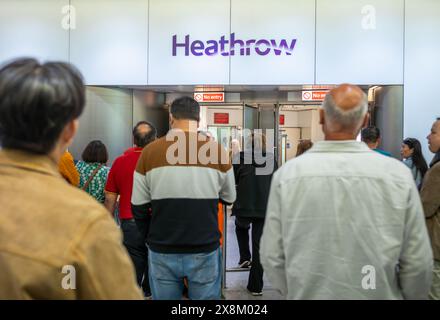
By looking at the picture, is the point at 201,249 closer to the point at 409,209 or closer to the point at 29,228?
the point at 409,209

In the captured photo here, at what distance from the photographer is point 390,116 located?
22.0 ft

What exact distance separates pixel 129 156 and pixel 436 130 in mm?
2332

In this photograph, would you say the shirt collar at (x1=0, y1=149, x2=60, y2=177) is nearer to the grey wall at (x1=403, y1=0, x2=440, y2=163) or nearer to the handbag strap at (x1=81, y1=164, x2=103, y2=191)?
the handbag strap at (x1=81, y1=164, x2=103, y2=191)

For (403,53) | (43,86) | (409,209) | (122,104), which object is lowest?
(409,209)

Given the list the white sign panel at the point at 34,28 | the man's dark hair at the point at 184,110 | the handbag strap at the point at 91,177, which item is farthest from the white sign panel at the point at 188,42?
the man's dark hair at the point at 184,110

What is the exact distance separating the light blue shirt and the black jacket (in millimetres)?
2852

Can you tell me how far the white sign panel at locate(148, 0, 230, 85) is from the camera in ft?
21.8

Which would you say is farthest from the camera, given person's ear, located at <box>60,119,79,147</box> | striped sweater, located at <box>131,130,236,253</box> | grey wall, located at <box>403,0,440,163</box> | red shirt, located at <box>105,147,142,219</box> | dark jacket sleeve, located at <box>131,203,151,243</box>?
grey wall, located at <box>403,0,440,163</box>

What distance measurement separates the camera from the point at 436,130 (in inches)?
126

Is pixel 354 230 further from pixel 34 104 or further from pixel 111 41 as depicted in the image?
pixel 111 41

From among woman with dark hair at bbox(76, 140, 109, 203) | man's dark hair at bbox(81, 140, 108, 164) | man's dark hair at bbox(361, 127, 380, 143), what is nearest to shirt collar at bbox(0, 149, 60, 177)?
woman with dark hair at bbox(76, 140, 109, 203)

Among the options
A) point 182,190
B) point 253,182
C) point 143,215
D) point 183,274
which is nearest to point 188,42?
point 253,182

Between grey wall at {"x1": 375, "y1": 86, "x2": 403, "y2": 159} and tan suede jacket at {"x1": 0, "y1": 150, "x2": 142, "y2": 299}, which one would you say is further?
grey wall at {"x1": 375, "y1": 86, "x2": 403, "y2": 159}
